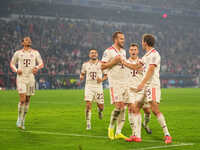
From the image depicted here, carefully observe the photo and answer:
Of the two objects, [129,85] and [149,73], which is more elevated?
[149,73]

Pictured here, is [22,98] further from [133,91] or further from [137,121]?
[137,121]

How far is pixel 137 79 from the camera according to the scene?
12.1m

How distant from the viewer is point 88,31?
2108 inches

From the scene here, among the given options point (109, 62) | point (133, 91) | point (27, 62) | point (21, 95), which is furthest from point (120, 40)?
point (21, 95)

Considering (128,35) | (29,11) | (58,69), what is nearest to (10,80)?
(58,69)

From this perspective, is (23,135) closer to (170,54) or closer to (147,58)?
(147,58)

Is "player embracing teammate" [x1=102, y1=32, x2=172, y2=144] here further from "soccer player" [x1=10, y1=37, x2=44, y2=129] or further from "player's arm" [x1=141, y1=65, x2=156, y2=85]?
"soccer player" [x1=10, y1=37, x2=44, y2=129]

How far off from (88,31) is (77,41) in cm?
363

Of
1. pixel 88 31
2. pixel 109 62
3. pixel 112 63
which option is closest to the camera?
pixel 112 63

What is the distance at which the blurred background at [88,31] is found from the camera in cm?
4312

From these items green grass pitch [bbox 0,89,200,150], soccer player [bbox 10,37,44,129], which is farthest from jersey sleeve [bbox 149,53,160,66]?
soccer player [bbox 10,37,44,129]

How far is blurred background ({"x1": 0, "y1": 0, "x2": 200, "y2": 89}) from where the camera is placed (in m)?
43.1

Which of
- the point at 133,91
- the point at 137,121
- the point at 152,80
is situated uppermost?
the point at 152,80

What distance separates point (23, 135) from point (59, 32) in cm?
3903
